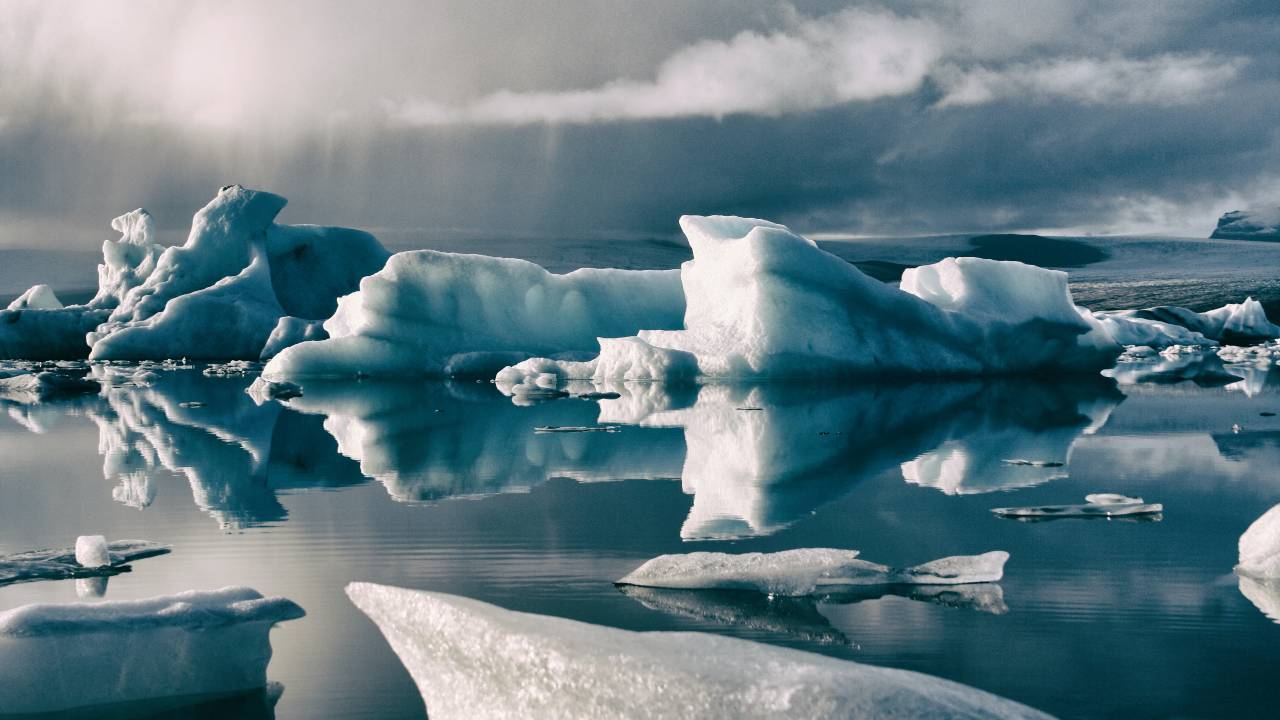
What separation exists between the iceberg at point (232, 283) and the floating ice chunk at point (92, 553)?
21645mm

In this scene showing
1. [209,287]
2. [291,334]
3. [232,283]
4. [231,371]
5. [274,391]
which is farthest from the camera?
A: [209,287]

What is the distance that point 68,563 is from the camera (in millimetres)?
3934

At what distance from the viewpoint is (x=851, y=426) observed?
9359 millimetres

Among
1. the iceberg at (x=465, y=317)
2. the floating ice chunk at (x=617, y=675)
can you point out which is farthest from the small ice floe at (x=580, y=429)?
the iceberg at (x=465, y=317)

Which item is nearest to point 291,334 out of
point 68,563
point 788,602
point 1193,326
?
point 68,563

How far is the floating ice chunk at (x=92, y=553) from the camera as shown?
3.88m

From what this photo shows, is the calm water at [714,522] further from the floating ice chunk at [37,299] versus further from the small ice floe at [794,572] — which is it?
the floating ice chunk at [37,299]

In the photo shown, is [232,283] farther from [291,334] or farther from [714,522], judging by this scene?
[714,522]

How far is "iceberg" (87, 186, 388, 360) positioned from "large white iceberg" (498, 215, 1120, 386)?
11.7 metres

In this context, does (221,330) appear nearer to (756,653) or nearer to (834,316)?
(834,316)

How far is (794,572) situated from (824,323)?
1109 centimetres

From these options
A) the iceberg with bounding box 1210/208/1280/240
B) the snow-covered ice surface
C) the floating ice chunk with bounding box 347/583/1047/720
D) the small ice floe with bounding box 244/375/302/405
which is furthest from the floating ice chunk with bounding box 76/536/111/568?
the iceberg with bounding box 1210/208/1280/240

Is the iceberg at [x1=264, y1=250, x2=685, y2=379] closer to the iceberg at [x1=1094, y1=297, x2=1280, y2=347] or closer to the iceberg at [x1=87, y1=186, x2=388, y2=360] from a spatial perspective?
the iceberg at [x1=87, y1=186, x2=388, y2=360]

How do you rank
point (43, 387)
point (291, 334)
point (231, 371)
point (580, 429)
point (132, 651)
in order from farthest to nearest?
1. point (291, 334)
2. point (231, 371)
3. point (43, 387)
4. point (580, 429)
5. point (132, 651)
